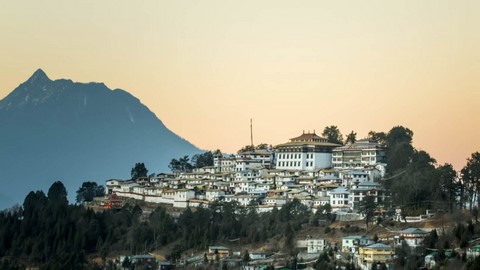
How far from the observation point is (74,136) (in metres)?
156

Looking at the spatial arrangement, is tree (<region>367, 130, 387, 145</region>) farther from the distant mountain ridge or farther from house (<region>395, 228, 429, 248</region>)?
the distant mountain ridge

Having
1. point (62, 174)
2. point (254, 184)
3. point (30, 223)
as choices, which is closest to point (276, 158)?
point (254, 184)

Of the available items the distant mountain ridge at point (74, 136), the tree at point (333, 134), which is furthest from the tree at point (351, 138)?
the distant mountain ridge at point (74, 136)

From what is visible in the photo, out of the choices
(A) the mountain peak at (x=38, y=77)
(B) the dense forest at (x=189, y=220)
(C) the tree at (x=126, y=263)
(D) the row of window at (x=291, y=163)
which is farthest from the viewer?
(A) the mountain peak at (x=38, y=77)

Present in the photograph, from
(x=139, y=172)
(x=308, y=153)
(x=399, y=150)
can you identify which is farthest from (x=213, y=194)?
(x=399, y=150)

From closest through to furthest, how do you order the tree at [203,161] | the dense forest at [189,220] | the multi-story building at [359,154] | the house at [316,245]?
the house at [316,245]
the dense forest at [189,220]
the multi-story building at [359,154]
the tree at [203,161]

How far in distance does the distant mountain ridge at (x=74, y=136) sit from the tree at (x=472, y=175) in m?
88.5

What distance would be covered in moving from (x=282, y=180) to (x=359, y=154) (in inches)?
201

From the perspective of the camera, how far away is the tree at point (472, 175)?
47125 millimetres

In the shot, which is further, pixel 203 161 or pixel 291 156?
pixel 203 161

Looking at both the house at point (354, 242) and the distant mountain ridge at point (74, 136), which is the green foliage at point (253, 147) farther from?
the distant mountain ridge at point (74, 136)

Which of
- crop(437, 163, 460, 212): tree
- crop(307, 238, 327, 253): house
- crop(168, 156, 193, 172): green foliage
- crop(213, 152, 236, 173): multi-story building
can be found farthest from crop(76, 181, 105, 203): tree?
crop(437, 163, 460, 212): tree

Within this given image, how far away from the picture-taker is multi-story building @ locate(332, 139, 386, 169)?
5881 centimetres

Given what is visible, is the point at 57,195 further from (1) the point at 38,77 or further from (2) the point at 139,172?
(1) the point at 38,77
